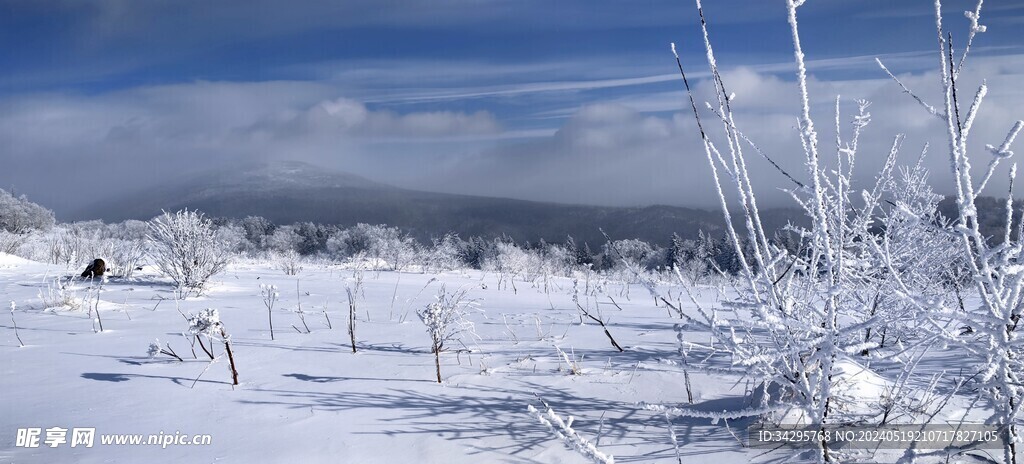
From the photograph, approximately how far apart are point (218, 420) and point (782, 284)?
2.81 meters

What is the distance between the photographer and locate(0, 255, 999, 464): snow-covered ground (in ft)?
8.21

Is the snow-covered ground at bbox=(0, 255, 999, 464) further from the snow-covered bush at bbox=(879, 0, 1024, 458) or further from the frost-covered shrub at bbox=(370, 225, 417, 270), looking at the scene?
the frost-covered shrub at bbox=(370, 225, 417, 270)

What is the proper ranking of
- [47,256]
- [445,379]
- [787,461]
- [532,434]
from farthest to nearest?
[47,256], [445,379], [532,434], [787,461]

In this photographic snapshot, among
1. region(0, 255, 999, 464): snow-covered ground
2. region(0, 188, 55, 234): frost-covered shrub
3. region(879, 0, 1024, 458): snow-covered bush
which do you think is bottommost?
region(0, 255, 999, 464): snow-covered ground

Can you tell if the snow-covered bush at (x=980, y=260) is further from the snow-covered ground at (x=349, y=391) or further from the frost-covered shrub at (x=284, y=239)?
the frost-covered shrub at (x=284, y=239)

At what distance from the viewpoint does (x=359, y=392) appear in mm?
3297

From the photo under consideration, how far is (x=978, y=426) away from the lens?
Answer: 86.1 inches

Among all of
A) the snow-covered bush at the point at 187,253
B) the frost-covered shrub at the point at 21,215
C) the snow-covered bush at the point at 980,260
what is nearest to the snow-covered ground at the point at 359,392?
the snow-covered bush at the point at 980,260

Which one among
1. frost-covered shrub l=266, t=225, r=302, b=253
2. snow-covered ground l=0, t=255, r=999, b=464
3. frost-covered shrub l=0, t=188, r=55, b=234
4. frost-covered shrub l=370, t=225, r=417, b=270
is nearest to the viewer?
snow-covered ground l=0, t=255, r=999, b=464

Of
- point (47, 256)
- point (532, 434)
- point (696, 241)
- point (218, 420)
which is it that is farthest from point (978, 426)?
point (696, 241)

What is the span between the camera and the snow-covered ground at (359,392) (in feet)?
8.21

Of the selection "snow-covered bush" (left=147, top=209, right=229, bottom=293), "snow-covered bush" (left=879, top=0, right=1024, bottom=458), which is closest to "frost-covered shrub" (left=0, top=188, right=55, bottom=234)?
"snow-covered bush" (left=147, top=209, right=229, bottom=293)

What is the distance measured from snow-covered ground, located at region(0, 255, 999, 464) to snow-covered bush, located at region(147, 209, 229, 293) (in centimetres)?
225

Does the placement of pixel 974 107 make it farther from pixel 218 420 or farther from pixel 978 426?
pixel 218 420
